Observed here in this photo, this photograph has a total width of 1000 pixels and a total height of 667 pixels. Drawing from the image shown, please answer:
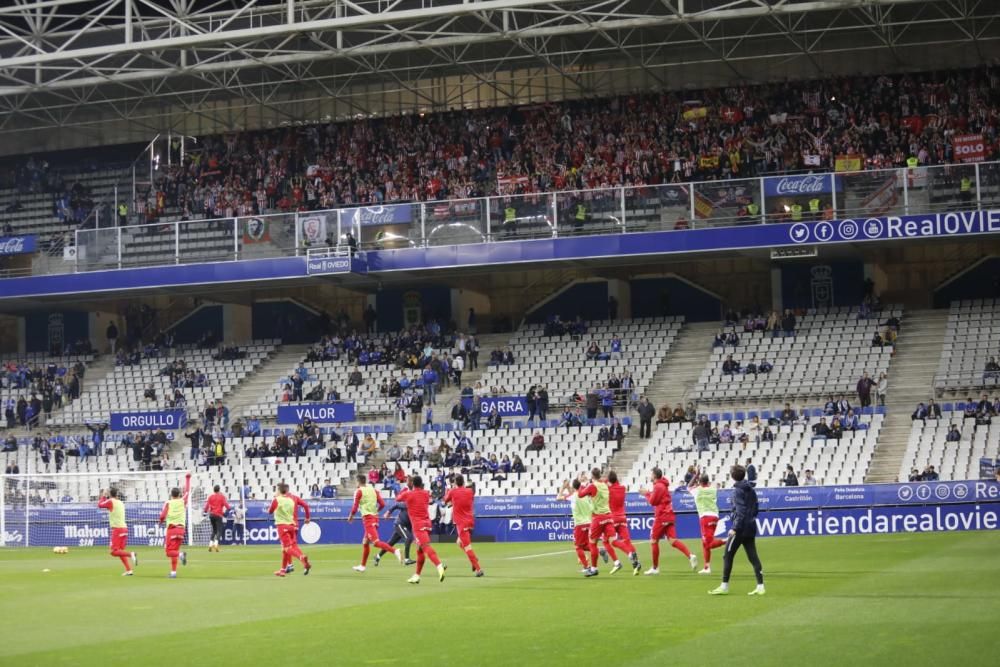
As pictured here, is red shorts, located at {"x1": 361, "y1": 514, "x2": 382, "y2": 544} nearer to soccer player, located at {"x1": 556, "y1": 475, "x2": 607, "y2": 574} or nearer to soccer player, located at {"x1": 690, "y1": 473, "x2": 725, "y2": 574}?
soccer player, located at {"x1": 556, "y1": 475, "x2": 607, "y2": 574}

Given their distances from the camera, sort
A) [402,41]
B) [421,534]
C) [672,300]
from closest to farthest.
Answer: [421,534] < [402,41] < [672,300]

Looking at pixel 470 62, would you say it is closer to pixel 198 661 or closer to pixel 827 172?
pixel 827 172

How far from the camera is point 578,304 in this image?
173ft

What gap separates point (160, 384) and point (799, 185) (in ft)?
82.1

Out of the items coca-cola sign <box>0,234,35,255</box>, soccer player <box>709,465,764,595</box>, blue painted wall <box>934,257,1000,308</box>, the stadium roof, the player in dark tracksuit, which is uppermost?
the stadium roof

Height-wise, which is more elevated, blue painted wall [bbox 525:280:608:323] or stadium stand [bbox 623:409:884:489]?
blue painted wall [bbox 525:280:608:323]

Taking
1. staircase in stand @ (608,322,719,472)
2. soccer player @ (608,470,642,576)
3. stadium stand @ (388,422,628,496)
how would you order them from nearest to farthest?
soccer player @ (608,470,642,576), stadium stand @ (388,422,628,496), staircase in stand @ (608,322,719,472)

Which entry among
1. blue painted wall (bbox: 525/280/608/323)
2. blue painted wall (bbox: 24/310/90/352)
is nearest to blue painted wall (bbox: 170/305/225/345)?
blue painted wall (bbox: 24/310/90/352)

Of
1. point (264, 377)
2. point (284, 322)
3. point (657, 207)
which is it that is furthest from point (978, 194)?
point (284, 322)

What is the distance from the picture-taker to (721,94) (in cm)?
5128

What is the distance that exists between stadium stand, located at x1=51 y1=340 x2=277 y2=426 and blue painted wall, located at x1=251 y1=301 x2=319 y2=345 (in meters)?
1.00

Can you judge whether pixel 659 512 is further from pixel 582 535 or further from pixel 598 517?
pixel 582 535

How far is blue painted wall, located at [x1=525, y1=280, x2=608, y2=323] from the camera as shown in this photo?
171 ft

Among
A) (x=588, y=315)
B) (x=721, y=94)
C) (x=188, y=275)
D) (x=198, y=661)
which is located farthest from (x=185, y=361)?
(x=198, y=661)
